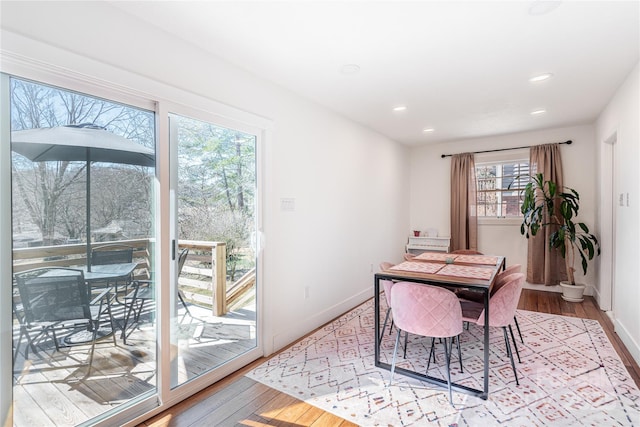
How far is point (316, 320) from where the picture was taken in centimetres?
350

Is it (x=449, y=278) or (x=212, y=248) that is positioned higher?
(x=212, y=248)

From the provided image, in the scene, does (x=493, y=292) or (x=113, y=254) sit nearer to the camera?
→ (x=113, y=254)

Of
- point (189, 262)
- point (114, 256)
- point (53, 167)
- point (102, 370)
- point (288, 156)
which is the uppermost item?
point (288, 156)

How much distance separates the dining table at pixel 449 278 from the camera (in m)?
2.14

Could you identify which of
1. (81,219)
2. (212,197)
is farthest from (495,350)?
(81,219)

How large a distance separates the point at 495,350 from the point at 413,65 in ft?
8.71

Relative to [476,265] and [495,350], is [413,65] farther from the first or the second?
[495,350]

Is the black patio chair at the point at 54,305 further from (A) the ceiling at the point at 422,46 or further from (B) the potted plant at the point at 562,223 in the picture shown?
(B) the potted plant at the point at 562,223

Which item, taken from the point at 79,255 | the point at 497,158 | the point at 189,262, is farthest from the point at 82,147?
the point at 497,158

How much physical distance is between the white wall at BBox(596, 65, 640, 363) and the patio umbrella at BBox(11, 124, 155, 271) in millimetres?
3861

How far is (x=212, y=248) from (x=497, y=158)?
5009 mm

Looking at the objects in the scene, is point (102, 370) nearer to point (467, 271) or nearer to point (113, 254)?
point (113, 254)

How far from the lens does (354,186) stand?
4.28 metres

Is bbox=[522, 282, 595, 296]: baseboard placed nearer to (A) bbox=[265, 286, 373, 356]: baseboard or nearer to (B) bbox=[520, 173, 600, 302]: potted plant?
(B) bbox=[520, 173, 600, 302]: potted plant
